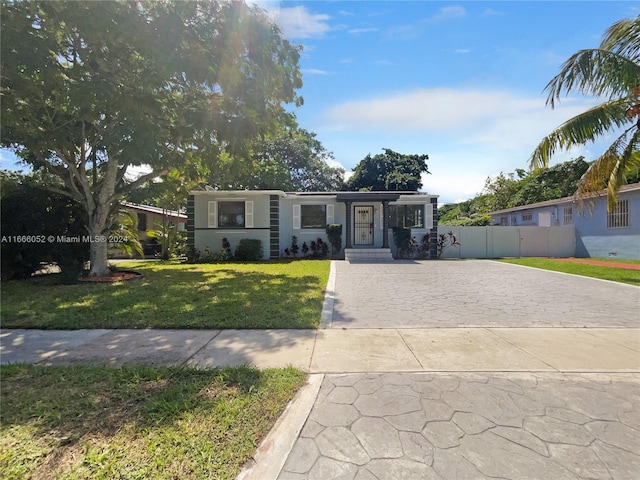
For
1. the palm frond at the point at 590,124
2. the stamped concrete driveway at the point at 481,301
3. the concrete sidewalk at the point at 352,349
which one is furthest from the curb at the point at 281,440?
the palm frond at the point at 590,124

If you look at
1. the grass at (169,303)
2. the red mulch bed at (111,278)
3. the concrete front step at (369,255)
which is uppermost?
the concrete front step at (369,255)

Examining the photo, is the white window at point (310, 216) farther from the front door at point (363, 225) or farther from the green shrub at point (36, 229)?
the green shrub at point (36, 229)

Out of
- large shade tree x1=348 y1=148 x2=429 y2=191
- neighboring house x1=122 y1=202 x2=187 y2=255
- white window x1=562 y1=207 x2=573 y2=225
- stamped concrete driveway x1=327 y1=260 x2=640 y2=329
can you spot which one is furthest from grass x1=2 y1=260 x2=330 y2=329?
large shade tree x1=348 y1=148 x2=429 y2=191

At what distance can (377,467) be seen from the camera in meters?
2.08

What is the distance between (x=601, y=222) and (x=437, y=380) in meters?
18.8

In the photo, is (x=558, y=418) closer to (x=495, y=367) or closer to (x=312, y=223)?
(x=495, y=367)

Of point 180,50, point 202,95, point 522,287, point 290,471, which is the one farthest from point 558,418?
point 202,95

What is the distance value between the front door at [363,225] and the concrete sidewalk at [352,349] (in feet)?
40.1

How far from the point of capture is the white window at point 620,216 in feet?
48.1

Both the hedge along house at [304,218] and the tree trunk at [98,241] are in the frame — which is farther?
the hedge along house at [304,218]

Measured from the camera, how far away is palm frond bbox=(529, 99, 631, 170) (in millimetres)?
8695

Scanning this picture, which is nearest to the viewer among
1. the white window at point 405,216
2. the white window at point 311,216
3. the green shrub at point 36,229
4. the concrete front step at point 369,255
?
the green shrub at point 36,229

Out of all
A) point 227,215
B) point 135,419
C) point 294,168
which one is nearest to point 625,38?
point 135,419

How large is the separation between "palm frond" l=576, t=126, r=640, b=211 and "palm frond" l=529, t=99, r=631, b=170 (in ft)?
1.85
